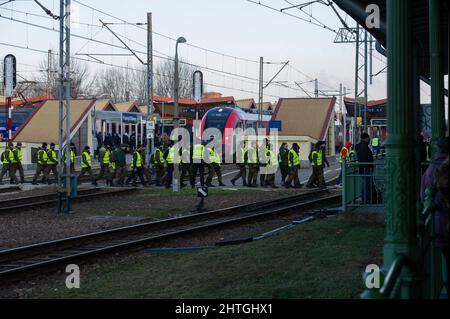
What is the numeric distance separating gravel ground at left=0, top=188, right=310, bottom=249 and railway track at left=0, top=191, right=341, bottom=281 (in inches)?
46.7

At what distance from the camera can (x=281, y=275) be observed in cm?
930

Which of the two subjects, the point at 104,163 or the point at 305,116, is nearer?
the point at 104,163

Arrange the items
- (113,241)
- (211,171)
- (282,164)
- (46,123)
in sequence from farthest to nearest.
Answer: (46,123), (211,171), (282,164), (113,241)

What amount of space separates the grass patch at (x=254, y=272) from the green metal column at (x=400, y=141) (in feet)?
6.85

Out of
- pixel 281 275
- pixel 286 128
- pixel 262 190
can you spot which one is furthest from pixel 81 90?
pixel 281 275

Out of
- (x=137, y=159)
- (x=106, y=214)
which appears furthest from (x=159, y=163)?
(x=106, y=214)

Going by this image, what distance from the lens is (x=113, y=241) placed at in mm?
14992

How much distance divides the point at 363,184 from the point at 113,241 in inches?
238

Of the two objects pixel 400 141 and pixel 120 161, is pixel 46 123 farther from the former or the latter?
pixel 400 141

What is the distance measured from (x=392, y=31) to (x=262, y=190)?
70.2 ft

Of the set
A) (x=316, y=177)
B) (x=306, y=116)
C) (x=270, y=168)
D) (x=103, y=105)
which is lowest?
(x=316, y=177)
